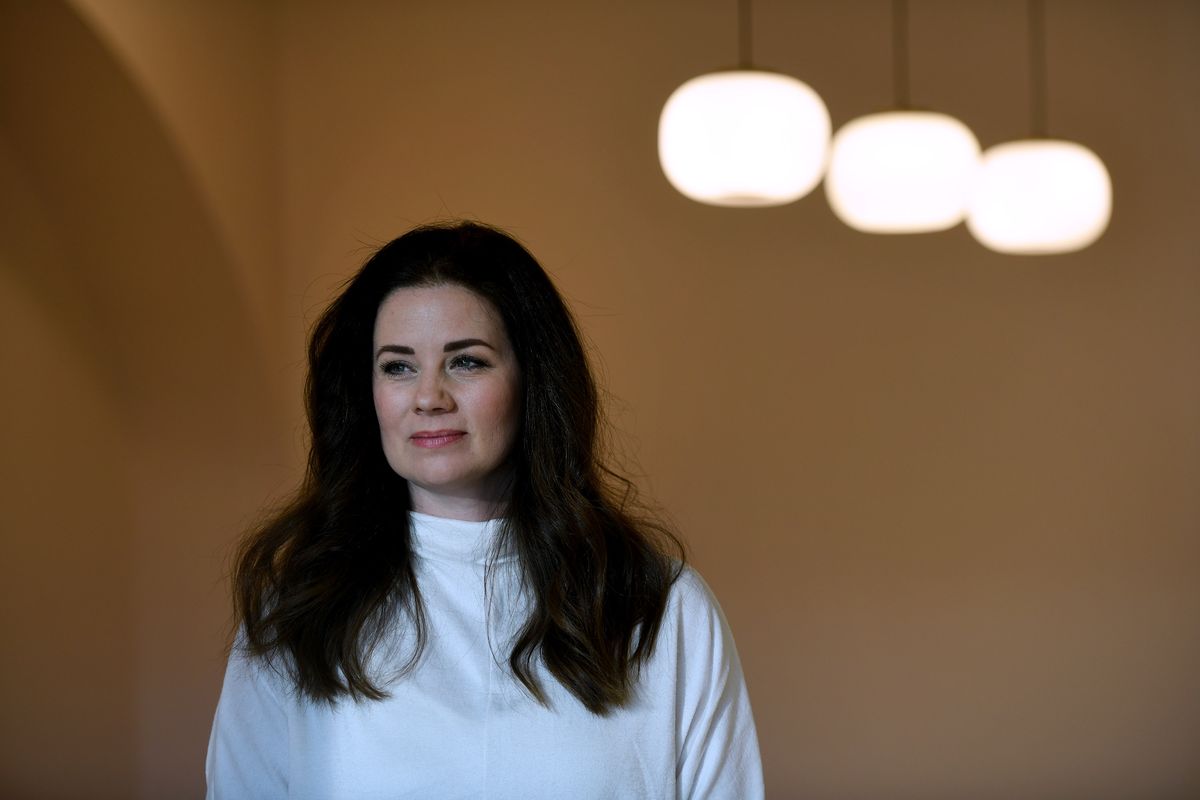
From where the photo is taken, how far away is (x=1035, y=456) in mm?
4164

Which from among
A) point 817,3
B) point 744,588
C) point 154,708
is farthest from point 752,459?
point 154,708

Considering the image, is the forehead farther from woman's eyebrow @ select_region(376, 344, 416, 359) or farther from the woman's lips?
the woman's lips

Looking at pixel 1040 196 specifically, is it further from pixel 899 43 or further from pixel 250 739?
pixel 250 739

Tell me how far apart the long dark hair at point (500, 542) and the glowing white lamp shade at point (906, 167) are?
4.34ft

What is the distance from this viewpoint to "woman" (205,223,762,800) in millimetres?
1535

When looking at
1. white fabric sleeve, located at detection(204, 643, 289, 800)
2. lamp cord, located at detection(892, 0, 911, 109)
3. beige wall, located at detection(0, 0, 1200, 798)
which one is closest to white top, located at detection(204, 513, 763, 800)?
white fabric sleeve, located at detection(204, 643, 289, 800)

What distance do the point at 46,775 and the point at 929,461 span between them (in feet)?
8.88

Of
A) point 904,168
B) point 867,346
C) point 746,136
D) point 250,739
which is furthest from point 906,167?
point 250,739

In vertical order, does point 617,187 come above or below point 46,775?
above

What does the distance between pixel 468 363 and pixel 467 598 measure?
0.29 metres

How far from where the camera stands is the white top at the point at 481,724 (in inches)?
59.8

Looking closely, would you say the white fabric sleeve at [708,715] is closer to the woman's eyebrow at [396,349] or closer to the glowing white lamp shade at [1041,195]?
the woman's eyebrow at [396,349]

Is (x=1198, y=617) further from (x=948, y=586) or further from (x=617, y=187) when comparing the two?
(x=617, y=187)

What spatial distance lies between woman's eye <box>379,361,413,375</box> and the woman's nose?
0.13 ft
